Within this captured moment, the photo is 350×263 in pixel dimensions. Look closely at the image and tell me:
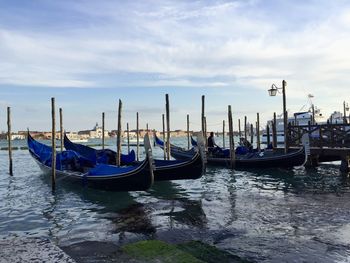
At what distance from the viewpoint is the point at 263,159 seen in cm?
1795

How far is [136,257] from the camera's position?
575 centimetres

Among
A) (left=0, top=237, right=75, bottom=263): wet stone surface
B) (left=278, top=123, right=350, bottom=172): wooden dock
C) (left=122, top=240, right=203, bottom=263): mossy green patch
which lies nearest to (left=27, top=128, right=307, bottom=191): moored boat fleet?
(left=278, top=123, right=350, bottom=172): wooden dock

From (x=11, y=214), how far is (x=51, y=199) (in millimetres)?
2093

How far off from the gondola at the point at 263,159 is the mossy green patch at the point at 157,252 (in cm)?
1119

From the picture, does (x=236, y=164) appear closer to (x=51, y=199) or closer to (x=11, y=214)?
(x=51, y=199)

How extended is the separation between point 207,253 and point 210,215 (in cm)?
303

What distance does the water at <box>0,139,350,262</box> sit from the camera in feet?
21.6

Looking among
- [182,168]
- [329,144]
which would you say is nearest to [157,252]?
[182,168]

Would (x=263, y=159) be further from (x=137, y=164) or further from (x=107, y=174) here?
(x=107, y=174)

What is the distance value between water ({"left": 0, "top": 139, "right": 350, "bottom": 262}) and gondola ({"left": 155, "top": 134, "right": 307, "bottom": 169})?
204cm

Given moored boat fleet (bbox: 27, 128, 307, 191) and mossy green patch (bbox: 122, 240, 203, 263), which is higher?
moored boat fleet (bbox: 27, 128, 307, 191)

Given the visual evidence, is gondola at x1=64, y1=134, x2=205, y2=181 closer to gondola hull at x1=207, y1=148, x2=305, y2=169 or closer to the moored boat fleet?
the moored boat fleet

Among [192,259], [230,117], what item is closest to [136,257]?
[192,259]

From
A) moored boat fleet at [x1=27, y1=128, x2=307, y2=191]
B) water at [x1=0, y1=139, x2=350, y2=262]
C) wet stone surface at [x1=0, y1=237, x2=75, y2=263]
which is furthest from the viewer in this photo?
moored boat fleet at [x1=27, y1=128, x2=307, y2=191]
